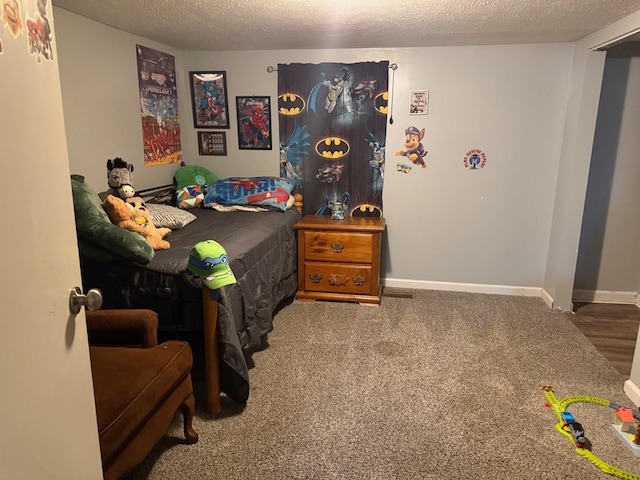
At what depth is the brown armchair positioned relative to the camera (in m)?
1.44

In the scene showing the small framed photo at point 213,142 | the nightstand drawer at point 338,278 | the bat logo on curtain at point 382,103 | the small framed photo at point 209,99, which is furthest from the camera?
the small framed photo at point 213,142

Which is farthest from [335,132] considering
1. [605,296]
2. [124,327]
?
[605,296]

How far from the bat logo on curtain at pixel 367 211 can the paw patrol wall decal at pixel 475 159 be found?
79cm

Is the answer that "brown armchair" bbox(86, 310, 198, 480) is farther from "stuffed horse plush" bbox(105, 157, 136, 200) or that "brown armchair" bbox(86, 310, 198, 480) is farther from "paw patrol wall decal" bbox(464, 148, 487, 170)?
"paw patrol wall decal" bbox(464, 148, 487, 170)

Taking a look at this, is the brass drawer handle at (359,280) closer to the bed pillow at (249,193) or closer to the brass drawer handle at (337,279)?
the brass drawer handle at (337,279)

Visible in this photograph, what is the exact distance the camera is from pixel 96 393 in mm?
1513

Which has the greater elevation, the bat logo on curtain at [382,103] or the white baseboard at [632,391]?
the bat logo on curtain at [382,103]

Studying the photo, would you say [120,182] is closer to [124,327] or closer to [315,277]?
[124,327]

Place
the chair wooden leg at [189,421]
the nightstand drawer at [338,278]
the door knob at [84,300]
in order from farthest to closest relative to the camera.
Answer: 1. the nightstand drawer at [338,278]
2. the chair wooden leg at [189,421]
3. the door knob at [84,300]

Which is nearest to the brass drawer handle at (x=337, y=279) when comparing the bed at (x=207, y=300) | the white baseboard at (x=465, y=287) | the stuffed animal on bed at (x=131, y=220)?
the white baseboard at (x=465, y=287)

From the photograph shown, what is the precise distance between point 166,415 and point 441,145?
285cm

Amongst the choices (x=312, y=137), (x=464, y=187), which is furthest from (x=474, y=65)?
(x=312, y=137)

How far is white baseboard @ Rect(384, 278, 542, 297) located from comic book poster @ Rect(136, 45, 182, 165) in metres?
2.14

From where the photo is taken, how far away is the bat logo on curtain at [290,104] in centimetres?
376
